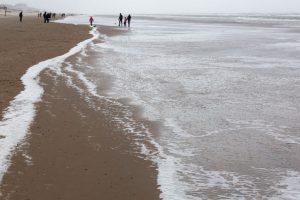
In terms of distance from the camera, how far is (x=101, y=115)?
9.62 m

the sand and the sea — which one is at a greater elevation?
the sea

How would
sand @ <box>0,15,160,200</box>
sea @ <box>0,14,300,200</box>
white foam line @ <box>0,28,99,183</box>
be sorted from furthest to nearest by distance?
white foam line @ <box>0,28,99,183</box>
sea @ <box>0,14,300,200</box>
sand @ <box>0,15,160,200</box>

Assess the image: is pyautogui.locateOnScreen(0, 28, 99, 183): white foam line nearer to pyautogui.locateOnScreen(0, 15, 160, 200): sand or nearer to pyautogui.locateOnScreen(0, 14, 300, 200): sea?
pyautogui.locateOnScreen(0, 15, 160, 200): sand

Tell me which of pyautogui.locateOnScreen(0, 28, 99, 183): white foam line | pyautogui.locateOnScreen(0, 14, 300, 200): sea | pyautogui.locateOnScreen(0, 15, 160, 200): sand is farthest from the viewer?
pyautogui.locateOnScreen(0, 28, 99, 183): white foam line

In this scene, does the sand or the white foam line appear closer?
the sand

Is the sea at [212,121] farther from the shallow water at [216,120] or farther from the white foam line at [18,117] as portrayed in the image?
the white foam line at [18,117]

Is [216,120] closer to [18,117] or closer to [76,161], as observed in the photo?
[76,161]

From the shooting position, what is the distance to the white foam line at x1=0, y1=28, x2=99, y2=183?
7205 mm

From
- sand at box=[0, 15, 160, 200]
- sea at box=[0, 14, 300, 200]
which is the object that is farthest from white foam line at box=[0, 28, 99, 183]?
sea at box=[0, 14, 300, 200]

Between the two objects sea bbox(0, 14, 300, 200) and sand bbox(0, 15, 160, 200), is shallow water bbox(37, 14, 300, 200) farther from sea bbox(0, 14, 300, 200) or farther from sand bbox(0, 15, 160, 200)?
sand bbox(0, 15, 160, 200)

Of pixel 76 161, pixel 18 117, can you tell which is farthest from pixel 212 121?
pixel 18 117

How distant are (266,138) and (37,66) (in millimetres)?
10452

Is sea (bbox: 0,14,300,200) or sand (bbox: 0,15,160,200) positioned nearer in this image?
sand (bbox: 0,15,160,200)

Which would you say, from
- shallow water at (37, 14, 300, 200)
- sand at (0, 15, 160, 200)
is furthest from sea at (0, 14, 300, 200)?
sand at (0, 15, 160, 200)
